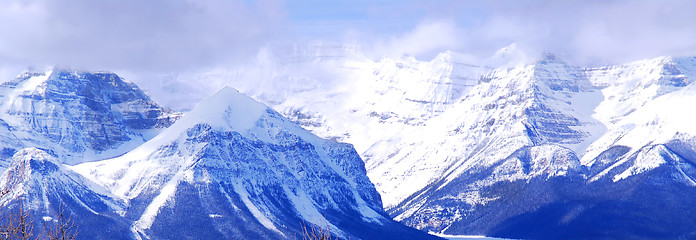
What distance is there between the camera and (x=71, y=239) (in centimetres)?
6306

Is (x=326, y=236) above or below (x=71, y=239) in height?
below

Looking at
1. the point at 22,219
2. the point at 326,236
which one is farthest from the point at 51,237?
the point at 326,236

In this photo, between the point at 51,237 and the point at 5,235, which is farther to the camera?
the point at 5,235

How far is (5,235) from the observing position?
214 feet

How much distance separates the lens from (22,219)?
59.4 metres

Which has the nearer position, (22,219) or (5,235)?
(22,219)

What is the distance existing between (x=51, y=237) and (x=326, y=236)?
13.5 meters

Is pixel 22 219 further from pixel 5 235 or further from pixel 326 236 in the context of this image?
pixel 326 236

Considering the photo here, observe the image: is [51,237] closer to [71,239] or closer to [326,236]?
[71,239]

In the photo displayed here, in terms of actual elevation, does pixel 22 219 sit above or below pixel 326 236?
above

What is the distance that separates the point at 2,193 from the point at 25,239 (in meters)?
2.67

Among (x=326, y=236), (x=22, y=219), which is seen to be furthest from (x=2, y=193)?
(x=326, y=236)

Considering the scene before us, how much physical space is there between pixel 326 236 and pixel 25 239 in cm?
1471

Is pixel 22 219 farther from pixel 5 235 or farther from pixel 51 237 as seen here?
pixel 5 235
